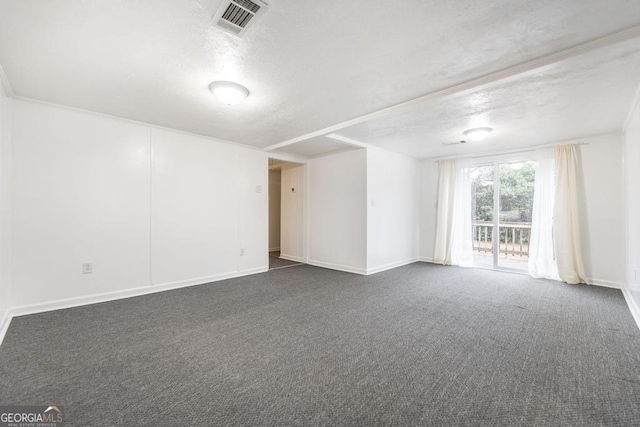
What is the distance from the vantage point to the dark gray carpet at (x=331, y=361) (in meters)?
1.50

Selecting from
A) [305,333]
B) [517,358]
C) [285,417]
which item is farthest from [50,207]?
[517,358]

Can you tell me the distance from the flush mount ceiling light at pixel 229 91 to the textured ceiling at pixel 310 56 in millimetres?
80

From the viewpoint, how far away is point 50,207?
9.89 ft

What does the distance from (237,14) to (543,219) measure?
540 cm

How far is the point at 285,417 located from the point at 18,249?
347 centimetres

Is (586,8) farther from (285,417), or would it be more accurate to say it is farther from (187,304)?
(187,304)

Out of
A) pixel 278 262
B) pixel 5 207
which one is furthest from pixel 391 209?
pixel 5 207

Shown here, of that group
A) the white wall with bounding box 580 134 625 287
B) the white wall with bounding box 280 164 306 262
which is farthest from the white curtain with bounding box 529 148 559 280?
the white wall with bounding box 280 164 306 262

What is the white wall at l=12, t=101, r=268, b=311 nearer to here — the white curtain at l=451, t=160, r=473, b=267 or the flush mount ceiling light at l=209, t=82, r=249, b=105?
the flush mount ceiling light at l=209, t=82, r=249, b=105

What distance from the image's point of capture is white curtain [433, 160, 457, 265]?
5656 millimetres

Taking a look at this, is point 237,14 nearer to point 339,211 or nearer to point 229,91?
point 229,91

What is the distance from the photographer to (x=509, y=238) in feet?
17.0

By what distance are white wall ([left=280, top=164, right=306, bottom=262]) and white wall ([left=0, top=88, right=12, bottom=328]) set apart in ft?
14.2

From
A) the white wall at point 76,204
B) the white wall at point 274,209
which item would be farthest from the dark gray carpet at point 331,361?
the white wall at point 274,209
